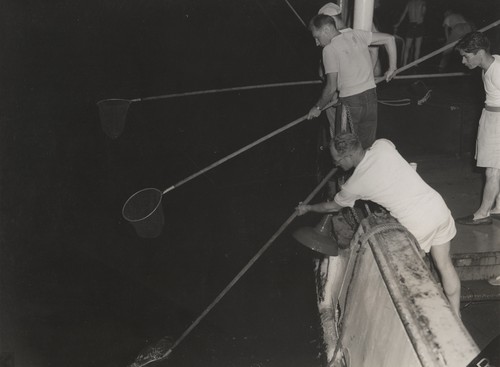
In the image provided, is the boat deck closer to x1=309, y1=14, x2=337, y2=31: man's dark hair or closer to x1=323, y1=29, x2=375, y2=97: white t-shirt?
x1=323, y1=29, x2=375, y2=97: white t-shirt

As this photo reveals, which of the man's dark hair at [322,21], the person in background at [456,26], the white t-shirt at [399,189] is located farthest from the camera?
the person in background at [456,26]

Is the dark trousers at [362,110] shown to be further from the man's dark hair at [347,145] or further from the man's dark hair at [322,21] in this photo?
the man's dark hair at [347,145]

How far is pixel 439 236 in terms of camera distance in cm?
Answer: 370

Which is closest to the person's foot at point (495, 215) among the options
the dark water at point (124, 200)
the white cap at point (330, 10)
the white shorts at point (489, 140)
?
the white shorts at point (489, 140)

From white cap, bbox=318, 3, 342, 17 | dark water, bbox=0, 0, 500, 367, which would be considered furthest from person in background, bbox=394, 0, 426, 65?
white cap, bbox=318, 3, 342, 17

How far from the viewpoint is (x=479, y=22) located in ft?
59.7

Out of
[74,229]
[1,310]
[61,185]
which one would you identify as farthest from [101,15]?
[1,310]

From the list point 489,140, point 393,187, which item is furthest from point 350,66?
point 393,187

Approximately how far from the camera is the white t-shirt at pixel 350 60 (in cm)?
495

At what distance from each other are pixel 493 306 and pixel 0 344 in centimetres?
651

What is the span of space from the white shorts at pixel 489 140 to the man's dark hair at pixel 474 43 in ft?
2.40

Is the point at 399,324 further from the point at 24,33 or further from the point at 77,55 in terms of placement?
the point at 77,55

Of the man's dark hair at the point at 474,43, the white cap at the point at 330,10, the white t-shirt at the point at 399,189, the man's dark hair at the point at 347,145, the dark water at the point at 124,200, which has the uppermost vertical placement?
the white cap at the point at 330,10

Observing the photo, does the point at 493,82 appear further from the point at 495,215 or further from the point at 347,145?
the point at 347,145
